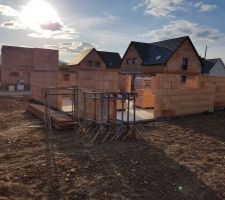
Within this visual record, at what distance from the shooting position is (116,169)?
5.79m

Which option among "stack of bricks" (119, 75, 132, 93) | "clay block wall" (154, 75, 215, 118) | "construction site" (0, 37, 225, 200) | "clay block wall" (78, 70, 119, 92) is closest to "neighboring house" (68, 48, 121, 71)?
"stack of bricks" (119, 75, 132, 93)

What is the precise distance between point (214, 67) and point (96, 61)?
21696 mm

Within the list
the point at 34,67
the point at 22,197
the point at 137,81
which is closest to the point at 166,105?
the point at 22,197

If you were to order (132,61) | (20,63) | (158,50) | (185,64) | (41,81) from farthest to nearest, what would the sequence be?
1. (132,61)
2. (20,63)
3. (158,50)
4. (185,64)
5. (41,81)

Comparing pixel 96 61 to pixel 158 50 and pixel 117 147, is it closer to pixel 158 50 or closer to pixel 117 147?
pixel 158 50

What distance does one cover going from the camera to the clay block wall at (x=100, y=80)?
401 inches

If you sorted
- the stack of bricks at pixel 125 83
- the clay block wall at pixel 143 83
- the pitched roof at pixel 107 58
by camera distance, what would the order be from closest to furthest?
the stack of bricks at pixel 125 83, the clay block wall at pixel 143 83, the pitched roof at pixel 107 58

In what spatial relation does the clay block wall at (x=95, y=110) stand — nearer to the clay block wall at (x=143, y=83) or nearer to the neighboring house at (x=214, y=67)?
the clay block wall at (x=143, y=83)

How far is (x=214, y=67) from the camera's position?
44250 millimetres

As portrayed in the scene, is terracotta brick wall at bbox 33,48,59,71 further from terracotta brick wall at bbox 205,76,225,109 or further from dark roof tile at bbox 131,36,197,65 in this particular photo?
terracotta brick wall at bbox 205,76,225,109

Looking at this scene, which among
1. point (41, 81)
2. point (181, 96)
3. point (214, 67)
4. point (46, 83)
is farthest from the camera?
point (214, 67)

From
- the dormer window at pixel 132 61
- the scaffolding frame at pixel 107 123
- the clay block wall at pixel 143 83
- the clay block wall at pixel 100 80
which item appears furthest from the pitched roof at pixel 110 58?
the scaffolding frame at pixel 107 123

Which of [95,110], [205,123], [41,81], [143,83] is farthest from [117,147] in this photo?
[143,83]

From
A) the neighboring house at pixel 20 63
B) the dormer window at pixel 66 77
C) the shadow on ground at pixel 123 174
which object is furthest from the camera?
the neighboring house at pixel 20 63
